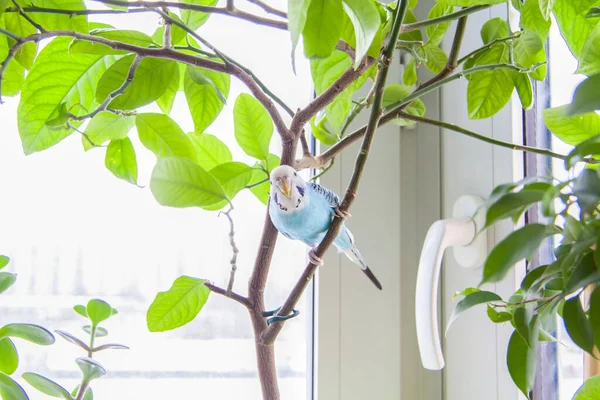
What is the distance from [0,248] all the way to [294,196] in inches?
21.3

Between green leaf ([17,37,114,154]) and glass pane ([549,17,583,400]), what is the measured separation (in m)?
0.56

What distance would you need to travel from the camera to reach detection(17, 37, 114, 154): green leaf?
438mm

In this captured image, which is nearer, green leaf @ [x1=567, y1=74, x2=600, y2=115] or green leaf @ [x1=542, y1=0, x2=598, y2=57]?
green leaf @ [x1=567, y1=74, x2=600, y2=115]

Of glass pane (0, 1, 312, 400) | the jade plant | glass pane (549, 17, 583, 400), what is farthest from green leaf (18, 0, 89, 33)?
glass pane (549, 17, 583, 400)

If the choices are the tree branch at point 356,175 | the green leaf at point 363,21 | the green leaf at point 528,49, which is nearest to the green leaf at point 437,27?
the green leaf at point 528,49

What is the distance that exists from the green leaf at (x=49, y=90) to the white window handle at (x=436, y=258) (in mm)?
408

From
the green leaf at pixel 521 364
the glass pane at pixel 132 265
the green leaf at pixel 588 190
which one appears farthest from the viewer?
the glass pane at pixel 132 265

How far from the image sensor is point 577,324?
23cm

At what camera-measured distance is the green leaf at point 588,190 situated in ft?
0.56

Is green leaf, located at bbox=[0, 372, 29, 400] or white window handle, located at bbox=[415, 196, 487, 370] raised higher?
white window handle, located at bbox=[415, 196, 487, 370]

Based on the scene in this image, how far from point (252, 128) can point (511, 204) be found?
13.4 inches

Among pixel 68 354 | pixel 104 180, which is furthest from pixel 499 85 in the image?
pixel 68 354

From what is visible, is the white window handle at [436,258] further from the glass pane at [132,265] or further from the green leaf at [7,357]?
the green leaf at [7,357]

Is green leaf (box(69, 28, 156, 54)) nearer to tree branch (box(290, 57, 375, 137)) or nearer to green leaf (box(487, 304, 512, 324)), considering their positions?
tree branch (box(290, 57, 375, 137))
